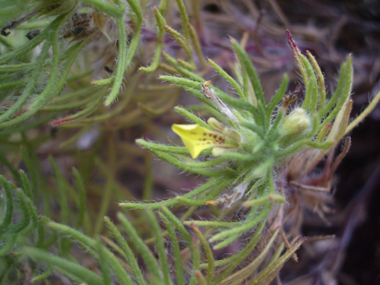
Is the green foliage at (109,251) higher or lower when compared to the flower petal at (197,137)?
lower

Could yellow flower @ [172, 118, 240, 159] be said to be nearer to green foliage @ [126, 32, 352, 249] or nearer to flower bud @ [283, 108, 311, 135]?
green foliage @ [126, 32, 352, 249]

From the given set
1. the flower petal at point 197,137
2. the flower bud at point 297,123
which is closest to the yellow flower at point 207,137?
the flower petal at point 197,137

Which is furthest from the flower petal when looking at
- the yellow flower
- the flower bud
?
the flower bud

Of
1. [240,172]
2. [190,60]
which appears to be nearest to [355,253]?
[240,172]

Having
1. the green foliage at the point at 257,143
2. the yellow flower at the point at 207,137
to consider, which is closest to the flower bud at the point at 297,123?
the green foliage at the point at 257,143

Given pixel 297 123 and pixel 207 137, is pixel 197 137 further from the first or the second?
pixel 297 123

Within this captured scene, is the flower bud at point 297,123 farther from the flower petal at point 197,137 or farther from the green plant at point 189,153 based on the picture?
the flower petal at point 197,137

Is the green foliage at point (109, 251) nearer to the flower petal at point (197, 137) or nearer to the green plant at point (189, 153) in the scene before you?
the green plant at point (189, 153)
